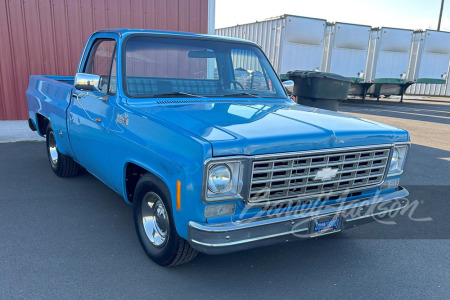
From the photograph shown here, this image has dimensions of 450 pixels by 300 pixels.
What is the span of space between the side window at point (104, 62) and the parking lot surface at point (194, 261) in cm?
143

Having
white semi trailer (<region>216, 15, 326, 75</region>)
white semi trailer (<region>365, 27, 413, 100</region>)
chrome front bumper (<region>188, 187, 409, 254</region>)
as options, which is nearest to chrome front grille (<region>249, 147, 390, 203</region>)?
chrome front bumper (<region>188, 187, 409, 254</region>)

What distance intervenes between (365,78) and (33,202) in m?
17.1

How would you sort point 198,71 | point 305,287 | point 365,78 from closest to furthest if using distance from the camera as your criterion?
point 305,287 → point 198,71 → point 365,78

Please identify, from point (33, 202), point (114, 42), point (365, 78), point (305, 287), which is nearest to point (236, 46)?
point (114, 42)

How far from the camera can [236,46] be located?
4008 mm

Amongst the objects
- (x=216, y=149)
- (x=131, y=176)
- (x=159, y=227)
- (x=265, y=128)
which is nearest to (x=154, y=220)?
(x=159, y=227)

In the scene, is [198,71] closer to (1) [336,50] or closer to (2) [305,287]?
(2) [305,287]

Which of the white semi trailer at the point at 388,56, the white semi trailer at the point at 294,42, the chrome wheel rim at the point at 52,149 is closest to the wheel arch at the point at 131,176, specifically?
the chrome wheel rim at the point at 52,149

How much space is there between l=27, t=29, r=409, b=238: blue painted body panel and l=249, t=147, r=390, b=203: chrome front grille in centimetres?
8

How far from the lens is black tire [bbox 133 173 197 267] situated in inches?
103

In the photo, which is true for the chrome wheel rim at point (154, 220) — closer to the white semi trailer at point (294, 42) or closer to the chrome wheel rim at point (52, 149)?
the chrome wheel rim at point (52, 149)

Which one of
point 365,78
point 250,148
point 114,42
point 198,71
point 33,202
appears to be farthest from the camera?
point 365,78

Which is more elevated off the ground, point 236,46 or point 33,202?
point 236,46

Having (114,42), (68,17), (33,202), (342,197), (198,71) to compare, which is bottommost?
(33,202)
